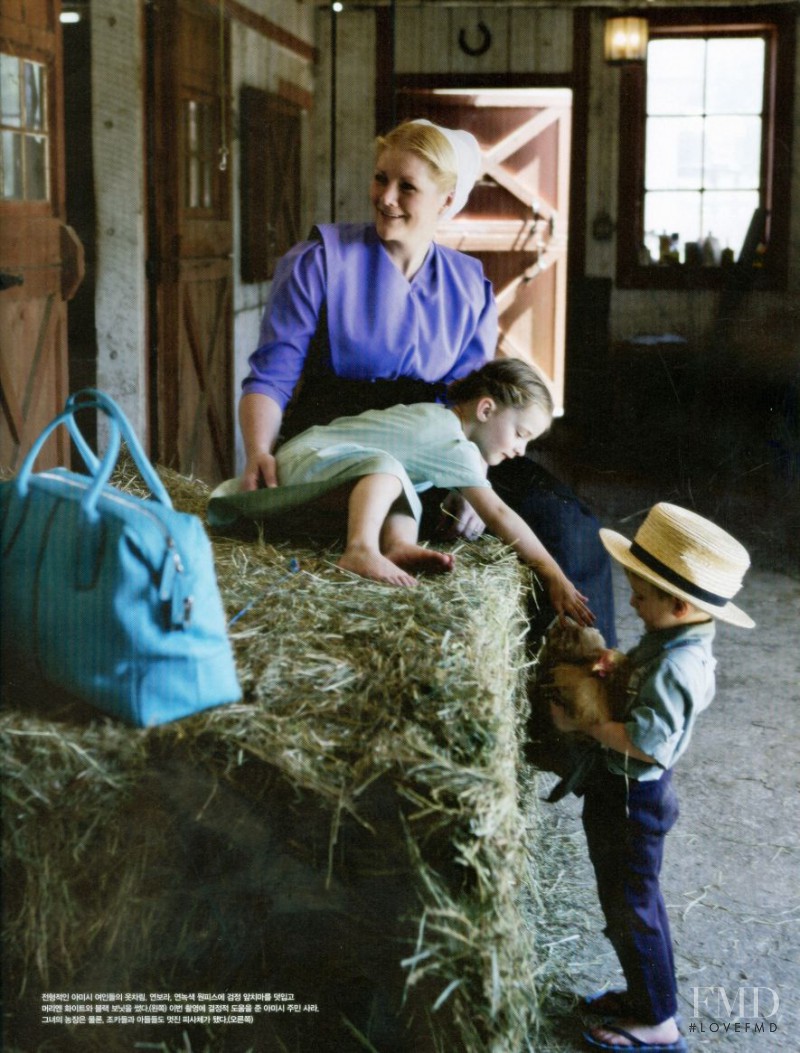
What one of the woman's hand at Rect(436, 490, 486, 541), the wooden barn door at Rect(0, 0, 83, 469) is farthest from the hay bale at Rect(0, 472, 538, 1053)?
the wooden barn door at Rect(0, 0, 83, 469)

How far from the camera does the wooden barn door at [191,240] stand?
502 centimetres

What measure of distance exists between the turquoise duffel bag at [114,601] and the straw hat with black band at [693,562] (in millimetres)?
872

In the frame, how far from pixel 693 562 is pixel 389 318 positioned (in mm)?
982

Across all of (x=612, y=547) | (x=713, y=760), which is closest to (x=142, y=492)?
(x=612, y=547)

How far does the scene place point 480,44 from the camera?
333 inches

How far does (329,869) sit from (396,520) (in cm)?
93

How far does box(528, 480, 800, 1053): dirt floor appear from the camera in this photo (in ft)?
7.69

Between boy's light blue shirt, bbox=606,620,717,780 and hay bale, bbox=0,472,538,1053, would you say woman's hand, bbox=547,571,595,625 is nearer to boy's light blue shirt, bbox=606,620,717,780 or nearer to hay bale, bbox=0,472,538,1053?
boy's light blue shirt, bbox=606,620,717,780

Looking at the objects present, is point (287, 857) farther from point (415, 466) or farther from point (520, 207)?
point (520, 207)

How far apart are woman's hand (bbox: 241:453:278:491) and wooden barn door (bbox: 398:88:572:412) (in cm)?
607

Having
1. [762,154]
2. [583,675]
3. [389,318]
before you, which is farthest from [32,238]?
[762,154]

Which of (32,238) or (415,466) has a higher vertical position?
(32,238)

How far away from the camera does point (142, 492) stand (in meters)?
3.02

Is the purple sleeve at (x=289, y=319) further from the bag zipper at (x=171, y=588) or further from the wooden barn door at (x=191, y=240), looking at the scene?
the wooden barn door at (x=191, y=240)
